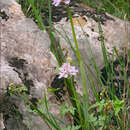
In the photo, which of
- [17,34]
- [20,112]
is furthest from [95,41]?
[20,112]

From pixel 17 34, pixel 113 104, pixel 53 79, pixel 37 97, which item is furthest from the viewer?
pixel 17 34

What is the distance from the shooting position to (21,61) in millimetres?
1785

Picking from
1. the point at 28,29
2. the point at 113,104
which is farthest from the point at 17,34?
the point at 113,104

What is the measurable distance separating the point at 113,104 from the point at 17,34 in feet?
→ 3.55

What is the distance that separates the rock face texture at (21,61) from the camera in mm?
1548

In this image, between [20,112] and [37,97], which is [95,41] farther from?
[20,112]

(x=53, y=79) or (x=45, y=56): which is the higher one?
(x=45, y=56)

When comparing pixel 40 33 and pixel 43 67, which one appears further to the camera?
pixel 40 33

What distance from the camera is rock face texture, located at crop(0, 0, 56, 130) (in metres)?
1.55

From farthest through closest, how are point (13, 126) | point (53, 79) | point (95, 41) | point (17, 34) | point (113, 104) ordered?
point (95, 41) < point (17, 34) < point (53, 79) < point (13, 126) < point (113, 104)

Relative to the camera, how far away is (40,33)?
1960mm

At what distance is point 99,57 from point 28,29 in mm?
635

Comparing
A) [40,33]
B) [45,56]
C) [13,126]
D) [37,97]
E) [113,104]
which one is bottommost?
[13,126]

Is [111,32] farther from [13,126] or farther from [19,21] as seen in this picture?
[13,126]
